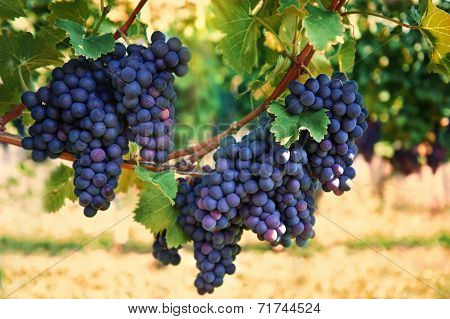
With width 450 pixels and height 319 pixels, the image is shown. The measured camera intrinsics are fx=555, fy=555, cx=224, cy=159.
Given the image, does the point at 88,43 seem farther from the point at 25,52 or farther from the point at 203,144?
the point at 203,144

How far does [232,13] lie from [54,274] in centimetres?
291

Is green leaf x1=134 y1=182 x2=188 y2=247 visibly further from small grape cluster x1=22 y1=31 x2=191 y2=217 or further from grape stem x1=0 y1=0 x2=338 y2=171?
small grape cluster x1=22 y1=31 x2=191 y2=217

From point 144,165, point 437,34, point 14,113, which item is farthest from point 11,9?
point 437,34

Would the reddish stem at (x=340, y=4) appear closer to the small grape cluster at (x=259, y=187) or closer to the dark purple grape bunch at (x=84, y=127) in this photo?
the small grape cluster at (x=259, y=187)

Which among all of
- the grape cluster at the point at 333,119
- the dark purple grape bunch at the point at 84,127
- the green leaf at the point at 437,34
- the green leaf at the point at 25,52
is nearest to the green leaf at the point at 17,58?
the green leaf at the point at 25,52

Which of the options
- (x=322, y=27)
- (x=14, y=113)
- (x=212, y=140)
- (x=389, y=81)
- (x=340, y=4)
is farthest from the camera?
(x=389, y=81)

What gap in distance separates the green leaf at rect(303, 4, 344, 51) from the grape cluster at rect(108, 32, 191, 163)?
27 cm

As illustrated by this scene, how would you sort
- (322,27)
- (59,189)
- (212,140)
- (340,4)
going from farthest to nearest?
(59,189) → (212,140) → (340,4) → (322,27)

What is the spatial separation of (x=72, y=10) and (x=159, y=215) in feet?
1.89

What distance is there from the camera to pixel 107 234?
5.46 metres

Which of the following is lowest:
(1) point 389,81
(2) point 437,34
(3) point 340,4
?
(1) point 389,81

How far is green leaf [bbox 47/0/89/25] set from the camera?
1.37 meters

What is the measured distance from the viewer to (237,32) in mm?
1515
